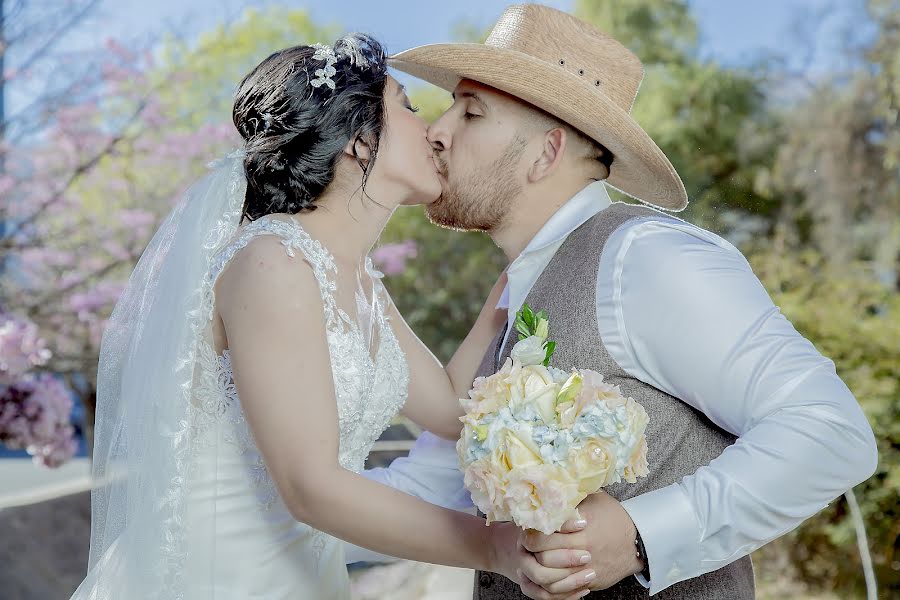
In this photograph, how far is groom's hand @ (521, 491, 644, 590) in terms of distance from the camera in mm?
1379

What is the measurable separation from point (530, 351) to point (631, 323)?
443 mm

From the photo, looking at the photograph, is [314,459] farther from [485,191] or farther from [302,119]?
[485,191]

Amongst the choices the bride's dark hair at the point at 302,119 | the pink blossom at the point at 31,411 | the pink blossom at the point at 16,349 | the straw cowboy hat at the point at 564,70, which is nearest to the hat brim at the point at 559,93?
the straw cowboy hat at the point at 564,70

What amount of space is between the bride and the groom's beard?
0.14 metres

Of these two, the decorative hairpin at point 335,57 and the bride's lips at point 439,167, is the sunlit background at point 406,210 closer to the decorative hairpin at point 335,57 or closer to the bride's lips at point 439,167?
the decorative hairpin at point 335,57

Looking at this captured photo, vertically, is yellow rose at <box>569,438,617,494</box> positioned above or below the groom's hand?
above

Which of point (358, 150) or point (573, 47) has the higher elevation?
point (573, 47)

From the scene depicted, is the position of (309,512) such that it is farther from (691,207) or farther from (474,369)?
(691,207)

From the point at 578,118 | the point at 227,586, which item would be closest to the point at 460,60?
the point at 578,118

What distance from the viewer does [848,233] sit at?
973 cm

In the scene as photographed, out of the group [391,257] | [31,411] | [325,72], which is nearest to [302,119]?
[325,72]

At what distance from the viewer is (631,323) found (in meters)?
1.73

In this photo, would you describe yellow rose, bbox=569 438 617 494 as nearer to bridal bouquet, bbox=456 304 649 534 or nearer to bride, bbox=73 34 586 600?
bridal bouquet, bbox=456 304 649 534

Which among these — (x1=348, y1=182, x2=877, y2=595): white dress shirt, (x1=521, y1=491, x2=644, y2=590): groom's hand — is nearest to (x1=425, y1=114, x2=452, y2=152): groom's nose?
(x1=348, y1=182, x2=877, y2=595): white dress shirt
